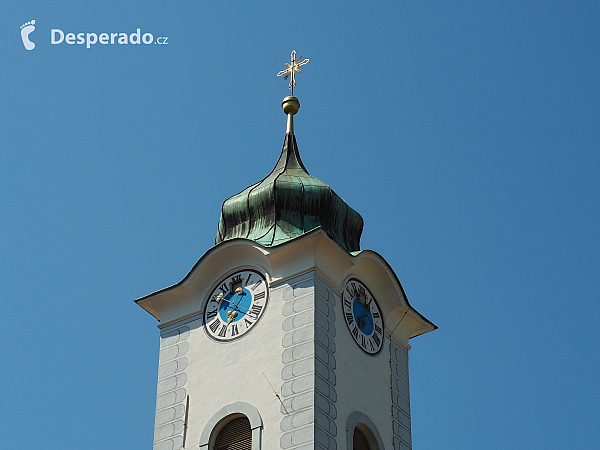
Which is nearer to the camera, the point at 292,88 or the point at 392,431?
the point at 392,431

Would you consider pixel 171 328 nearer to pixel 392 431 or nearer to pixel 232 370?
pixel 232 370

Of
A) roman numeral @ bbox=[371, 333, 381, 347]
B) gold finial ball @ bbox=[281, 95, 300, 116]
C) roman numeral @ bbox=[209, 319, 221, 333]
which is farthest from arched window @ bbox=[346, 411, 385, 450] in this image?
gold finial ball @ bbox=[281, 95, 300, 116]

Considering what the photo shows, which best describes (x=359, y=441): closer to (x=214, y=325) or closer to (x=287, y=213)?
(x=214, y=325)

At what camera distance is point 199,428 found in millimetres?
25062

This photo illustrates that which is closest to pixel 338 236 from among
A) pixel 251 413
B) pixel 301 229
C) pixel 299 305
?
pixel 301 229

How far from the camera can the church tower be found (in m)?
24.5

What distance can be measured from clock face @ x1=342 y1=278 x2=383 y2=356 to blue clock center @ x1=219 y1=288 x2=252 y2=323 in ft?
5.58

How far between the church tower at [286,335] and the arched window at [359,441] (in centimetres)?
3

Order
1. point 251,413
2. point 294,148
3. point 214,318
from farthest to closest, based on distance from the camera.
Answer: point 294,148
point 214,318
point 251,413

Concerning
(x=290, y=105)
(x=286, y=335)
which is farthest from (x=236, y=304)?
(x=290, y=105)

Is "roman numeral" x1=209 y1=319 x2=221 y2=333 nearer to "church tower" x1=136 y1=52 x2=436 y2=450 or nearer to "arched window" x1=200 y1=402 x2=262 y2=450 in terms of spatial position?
"church tower" x1=136 y1=52 x2=436 y2=450

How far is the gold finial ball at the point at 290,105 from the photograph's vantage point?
30.3 metres

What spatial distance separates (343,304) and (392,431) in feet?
7.80

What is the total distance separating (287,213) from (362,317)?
2.45 metres
